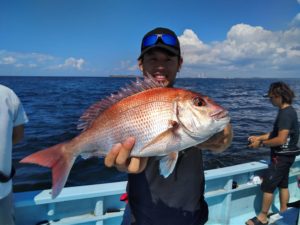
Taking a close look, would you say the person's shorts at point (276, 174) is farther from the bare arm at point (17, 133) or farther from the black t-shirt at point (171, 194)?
the bare arm at point (17, 133)

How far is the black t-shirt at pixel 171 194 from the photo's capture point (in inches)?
90.9

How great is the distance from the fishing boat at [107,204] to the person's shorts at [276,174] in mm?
176

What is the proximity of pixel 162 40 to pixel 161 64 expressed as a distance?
0.69 ft

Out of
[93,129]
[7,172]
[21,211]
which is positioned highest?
[93,129]

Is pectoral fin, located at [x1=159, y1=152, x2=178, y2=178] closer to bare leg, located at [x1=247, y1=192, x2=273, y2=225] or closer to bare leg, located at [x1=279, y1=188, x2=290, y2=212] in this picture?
bare leg, located at [x1=247, y1=192, x2=273, y2=225]

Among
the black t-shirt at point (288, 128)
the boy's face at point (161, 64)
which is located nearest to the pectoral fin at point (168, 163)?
the boy's face at point (161, 64)

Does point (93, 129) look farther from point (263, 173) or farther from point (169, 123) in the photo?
point (263, 173)

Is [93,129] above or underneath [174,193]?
above

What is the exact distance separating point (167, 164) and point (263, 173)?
14.1ft

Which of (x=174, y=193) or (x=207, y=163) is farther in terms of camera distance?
(x=207, y=163)

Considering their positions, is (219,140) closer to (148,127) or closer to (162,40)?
(148,127)

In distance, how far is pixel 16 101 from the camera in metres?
3.54

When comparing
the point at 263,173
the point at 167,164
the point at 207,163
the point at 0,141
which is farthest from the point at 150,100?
the point at 207,163

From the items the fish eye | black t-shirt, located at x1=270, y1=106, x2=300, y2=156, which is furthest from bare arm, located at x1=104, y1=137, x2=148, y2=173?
black t-shirt, located at x1=270, y1=106, x2=300, y2=156
